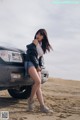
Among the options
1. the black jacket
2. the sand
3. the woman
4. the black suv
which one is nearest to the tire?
the sand

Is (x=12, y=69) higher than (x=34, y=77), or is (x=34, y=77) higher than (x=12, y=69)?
(x=12, y=69)

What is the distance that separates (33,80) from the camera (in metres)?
6.75

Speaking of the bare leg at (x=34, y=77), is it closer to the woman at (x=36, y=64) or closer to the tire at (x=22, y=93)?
the woman at (x=36, y=64)

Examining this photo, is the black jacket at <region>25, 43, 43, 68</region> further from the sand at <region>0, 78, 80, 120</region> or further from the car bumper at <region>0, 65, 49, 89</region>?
the sand at <region>0, 78, 80, 120</region>

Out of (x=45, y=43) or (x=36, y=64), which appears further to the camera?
(x=45, y=43)

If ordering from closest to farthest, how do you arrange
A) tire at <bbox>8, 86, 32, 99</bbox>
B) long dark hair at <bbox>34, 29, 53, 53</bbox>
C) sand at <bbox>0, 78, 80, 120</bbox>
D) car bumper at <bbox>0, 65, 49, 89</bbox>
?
1. sand at <bbox>0, 78, 80, 120</bbox>
2. car bumper at <bbox>0, 65, 49, 89</bbox>
3. long dark hair at <bbox>34, 29, 53, 53</bbox>
4. tire at <bbox>8, 86, 32, 99</bbox>

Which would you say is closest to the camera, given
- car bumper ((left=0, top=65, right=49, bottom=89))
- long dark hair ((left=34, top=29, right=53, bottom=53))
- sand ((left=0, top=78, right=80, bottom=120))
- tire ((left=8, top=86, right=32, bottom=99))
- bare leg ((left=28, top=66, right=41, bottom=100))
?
sand ((left=0, top=78, right=80, bottom=120))

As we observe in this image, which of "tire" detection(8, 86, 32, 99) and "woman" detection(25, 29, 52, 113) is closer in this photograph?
"woman" detection(25, 29, 52, 113)

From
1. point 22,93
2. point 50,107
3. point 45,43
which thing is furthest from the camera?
point 22,93

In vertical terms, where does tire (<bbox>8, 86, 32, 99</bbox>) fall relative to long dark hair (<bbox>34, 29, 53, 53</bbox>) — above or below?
below

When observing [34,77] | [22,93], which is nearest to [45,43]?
[34,77]

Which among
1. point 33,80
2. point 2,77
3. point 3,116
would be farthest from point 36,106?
point 3,116

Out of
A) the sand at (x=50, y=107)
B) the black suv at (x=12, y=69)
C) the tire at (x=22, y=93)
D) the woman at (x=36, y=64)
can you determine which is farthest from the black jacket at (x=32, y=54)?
the tire at (x=22, y=93)

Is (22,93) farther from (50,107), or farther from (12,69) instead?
(12,69)
